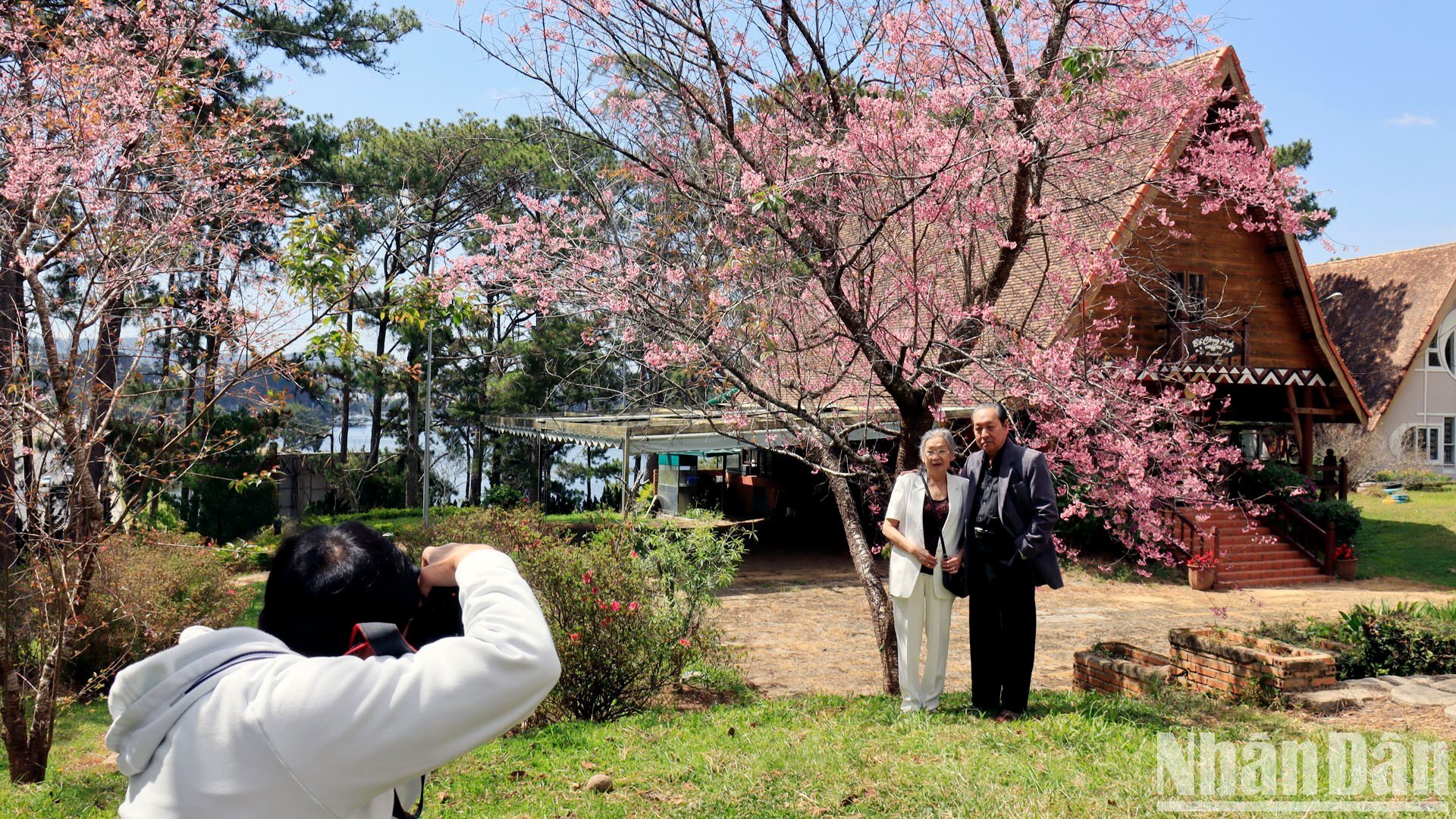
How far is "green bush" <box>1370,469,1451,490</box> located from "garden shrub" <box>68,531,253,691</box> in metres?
29.3

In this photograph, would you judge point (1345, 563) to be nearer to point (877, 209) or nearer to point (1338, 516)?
point (1338, 516)

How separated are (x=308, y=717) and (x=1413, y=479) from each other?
3285cm

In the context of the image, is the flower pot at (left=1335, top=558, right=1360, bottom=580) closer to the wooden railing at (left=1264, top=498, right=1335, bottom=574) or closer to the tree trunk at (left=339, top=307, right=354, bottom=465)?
the wooden railing at (left=1264, top=498, right=1335, bottom=574)

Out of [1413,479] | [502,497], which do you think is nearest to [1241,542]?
[502,497]

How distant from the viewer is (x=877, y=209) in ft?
20.4

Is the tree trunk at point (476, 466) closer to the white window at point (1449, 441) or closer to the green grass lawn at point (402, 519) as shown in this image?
the green grass lawn at point (402, 519)

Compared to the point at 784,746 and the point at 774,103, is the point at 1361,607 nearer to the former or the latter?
the point at 784,746

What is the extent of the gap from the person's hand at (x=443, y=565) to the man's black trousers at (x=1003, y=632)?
13.1 ft

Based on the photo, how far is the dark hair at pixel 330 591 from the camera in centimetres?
146

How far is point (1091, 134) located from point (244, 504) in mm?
18343

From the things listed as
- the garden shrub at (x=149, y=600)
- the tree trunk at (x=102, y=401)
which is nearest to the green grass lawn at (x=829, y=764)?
the tree trunk at (x=102, y=401)

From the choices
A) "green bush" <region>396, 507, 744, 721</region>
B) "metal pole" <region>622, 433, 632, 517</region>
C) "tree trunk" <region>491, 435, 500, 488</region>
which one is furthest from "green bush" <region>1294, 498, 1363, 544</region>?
"tree trunk" <region>491, 435, 500, 488</region>

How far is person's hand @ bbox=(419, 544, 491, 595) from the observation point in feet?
4.99

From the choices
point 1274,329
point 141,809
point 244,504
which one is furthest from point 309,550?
point 244,504
